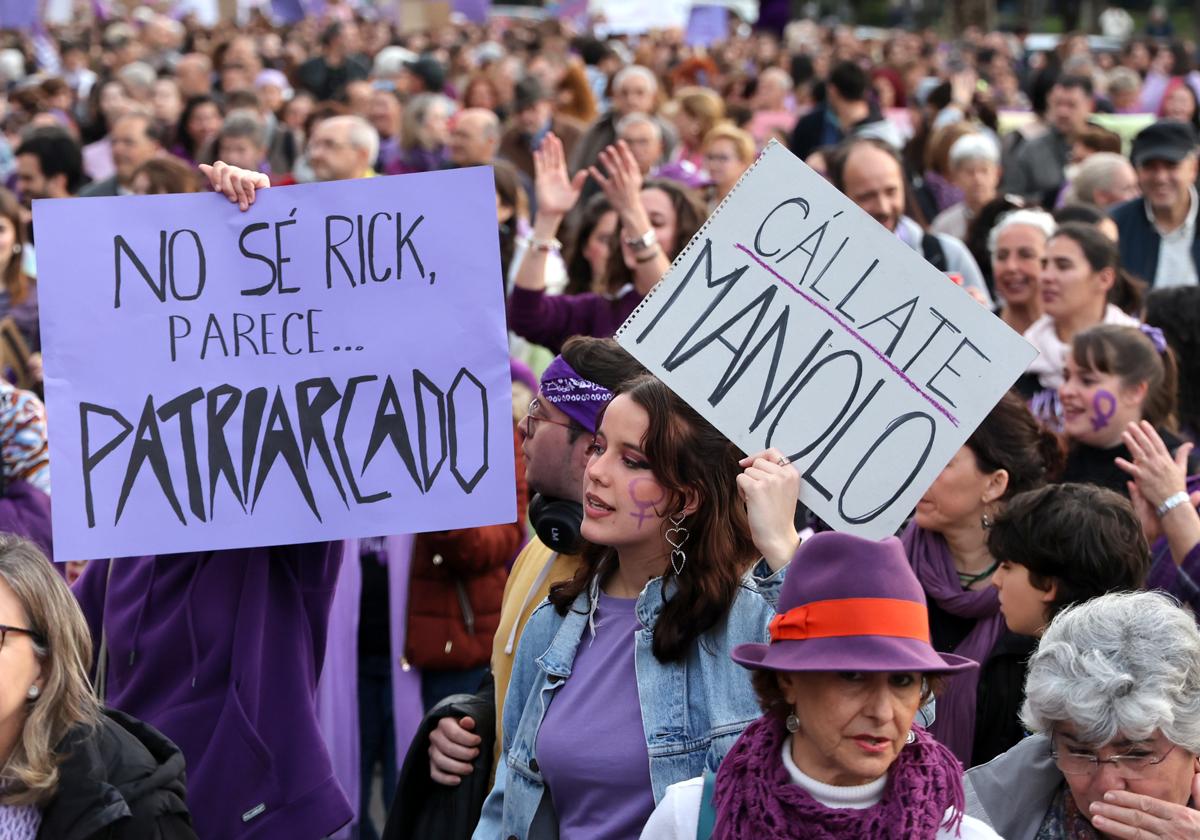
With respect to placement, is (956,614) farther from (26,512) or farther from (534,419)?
(26,512)

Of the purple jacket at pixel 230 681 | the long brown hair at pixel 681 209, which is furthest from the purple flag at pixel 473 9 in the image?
the purple jacket at pixel 230 681

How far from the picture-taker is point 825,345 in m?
3.25

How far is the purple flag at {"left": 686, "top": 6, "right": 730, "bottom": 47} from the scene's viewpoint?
2105 centimetres

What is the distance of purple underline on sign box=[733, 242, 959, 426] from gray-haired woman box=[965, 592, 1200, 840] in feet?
1.52

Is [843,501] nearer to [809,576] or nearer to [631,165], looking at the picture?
[809,576]

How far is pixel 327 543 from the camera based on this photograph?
3756 mm

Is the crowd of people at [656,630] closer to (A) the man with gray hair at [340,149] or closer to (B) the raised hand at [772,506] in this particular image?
(B) the raised hand at [772,506]

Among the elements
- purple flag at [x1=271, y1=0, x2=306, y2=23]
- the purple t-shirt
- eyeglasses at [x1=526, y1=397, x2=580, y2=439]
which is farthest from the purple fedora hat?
purple flag at [x1=271, y1=0, x2=306, y2=23]

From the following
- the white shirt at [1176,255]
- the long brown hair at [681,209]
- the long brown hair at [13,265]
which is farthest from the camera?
the white shirt at [1176,255]

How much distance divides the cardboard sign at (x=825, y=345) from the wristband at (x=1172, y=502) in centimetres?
92

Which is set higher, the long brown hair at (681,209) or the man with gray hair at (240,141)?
the long brown hair at (681,209)

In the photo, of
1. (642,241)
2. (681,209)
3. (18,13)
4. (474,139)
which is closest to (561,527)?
(642,241)

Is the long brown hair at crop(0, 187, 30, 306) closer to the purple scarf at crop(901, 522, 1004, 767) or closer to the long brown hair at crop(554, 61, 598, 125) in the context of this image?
the purple scarf at crop(901, 522, 1004, 767)

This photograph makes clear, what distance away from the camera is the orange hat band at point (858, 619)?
8.20ft
